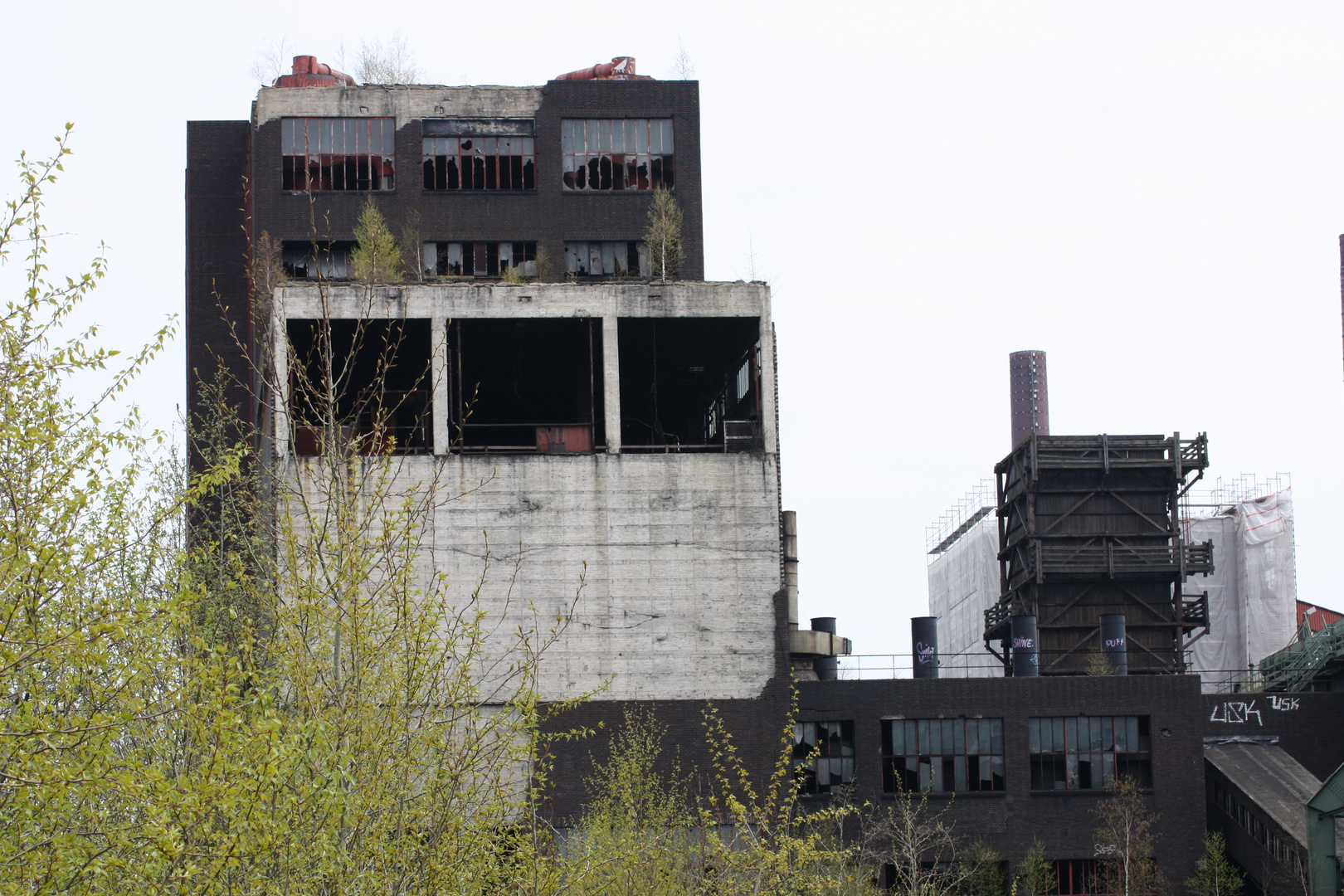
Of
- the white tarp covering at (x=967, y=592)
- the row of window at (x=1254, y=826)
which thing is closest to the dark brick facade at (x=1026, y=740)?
the row of window at (x=1254, y=826)

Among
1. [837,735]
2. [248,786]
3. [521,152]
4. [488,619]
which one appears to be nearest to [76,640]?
[248,786]

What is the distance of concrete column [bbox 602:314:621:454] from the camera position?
47.8m

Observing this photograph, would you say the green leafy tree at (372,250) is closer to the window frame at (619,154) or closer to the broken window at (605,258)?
the broken window at (605,258)

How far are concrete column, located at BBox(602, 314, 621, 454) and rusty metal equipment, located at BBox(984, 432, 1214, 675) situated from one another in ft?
78.6

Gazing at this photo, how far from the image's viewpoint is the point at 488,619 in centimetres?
4606

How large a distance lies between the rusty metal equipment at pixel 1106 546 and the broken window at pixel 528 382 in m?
21.0

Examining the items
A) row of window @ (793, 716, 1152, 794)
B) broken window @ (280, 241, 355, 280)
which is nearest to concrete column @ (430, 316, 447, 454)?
broken window @ (280, 241, 355, 280)

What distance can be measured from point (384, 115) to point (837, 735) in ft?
88.6

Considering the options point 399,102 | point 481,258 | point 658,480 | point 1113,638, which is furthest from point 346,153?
point 1113,638

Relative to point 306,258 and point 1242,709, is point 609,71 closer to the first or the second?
point 306,258

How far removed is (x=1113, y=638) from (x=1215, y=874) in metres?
11.6

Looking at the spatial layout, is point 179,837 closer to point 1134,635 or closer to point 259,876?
point 259,876

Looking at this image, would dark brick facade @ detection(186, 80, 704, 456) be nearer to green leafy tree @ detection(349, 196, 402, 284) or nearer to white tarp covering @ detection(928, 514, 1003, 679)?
Result: green leafy tree @ detection(349, 196, 402, 284)

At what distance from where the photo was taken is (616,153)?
2216 inches
